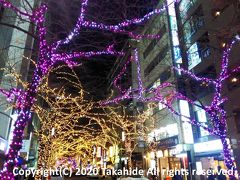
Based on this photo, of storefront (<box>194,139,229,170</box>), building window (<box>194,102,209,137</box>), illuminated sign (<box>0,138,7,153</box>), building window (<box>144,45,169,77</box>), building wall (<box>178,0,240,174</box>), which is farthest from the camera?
building window (<box>144,45,169,77</box>)

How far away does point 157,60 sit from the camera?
3512cm

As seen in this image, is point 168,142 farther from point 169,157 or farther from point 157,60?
point 157,60

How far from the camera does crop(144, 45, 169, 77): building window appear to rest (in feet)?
105

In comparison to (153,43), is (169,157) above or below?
below

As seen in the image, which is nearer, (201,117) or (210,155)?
(210,155)

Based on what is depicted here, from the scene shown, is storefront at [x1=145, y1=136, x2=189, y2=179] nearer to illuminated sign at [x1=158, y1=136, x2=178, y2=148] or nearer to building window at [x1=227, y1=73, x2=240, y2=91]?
illuminated sign at [x1=158, y1=136, x2=178, y2=148]

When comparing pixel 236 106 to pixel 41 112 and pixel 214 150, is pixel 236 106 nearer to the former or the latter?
pixel 214 150

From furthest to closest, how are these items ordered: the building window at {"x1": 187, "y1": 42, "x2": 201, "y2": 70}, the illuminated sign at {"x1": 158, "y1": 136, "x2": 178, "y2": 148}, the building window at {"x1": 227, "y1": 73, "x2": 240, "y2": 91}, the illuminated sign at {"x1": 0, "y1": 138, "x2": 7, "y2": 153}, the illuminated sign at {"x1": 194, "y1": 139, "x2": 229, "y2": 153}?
the illuminated sign at {"x1": 158, "y1": 136, "x2": 178, "y2": 148}
the building window at {"x1": 187, "y1": 42, "x2": 201, "y2": 70}
the illuminated sign at {"x1": 194, "y1": 139, "x2": 229, "y2": 153}
the building window at {"x1": 227, "y1": 73, "x2": 240, "y2": 91}
the illuminated sign at {"x1": 0, "y1": 138, "x2": 7, "y2": 153}

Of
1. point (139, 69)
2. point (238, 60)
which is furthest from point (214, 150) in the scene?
point (139, 69)

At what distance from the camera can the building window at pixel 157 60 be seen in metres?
31.9

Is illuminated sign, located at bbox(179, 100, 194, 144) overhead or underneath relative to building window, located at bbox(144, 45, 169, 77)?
underneath

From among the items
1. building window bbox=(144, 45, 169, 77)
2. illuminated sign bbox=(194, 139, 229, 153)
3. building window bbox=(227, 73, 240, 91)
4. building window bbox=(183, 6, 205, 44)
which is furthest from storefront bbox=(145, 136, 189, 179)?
building window bbox=(183, 6, 205, 44)

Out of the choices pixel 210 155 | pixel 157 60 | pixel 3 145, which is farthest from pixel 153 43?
pixel 3 145

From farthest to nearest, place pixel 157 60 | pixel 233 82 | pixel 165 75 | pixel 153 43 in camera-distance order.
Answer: pixel 153 43 < pixel 157 60 < pixel 165 75 < pixel 233 82
